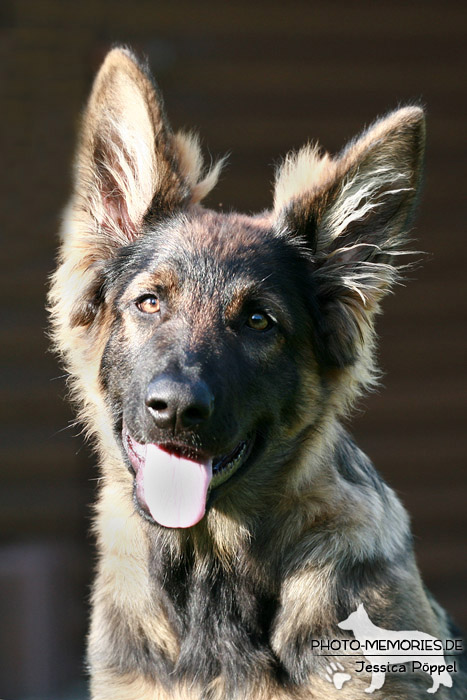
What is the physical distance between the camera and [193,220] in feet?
10.8

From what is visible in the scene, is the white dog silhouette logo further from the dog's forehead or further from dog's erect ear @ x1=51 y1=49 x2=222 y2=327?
dog's erect ear @ x1=51 y1=49 x2=222 y2=327

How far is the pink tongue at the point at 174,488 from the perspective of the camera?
282 cm

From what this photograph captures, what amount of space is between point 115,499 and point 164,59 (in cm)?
358

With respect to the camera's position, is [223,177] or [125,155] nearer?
[125,155]

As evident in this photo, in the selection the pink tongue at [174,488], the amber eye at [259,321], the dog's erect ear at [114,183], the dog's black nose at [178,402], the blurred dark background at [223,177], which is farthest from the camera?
the blurred dark background at [223,177]

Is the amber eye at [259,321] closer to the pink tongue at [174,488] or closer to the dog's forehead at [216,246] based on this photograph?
the dog's forehead at [216,246]

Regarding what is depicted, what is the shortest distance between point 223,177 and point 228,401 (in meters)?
3.56

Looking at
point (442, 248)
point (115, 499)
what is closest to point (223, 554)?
point (115, 499)

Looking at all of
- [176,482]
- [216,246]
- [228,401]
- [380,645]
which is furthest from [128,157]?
[380,645]

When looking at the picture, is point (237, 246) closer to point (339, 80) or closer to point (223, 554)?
point (223, 554)

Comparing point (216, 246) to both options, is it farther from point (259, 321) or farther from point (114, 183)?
point (114, 183)

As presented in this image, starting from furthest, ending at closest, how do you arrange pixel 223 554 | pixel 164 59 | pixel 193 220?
1. pixel 164 59
2. pixel 193 220
3. pixel 223 554

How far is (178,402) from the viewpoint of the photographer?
2.69 m

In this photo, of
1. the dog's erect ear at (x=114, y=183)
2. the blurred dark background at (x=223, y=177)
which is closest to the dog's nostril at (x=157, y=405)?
the dog's erect ear at (x=114, y=183)
